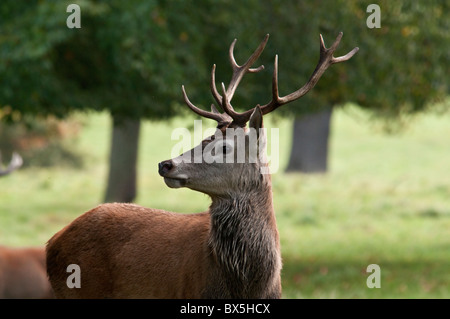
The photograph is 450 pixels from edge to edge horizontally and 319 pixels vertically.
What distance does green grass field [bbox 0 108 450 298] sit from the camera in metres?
12.1

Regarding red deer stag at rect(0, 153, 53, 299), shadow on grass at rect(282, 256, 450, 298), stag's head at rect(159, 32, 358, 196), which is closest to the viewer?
stag's head at rect(159, 32, 358, 196)

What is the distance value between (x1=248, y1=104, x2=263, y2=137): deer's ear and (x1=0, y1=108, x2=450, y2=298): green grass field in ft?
12.9

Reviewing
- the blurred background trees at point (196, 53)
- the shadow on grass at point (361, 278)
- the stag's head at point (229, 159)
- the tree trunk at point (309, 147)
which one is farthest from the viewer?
the tree trunk at point (309, 147)

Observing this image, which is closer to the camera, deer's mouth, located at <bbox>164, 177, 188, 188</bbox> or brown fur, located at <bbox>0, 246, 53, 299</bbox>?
deer's mouth, located at <bbox>164, 177, 188, 188</bbox>

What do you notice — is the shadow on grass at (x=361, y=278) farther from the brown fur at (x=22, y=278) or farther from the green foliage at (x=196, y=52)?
the brown fur at (x=22, y=278)

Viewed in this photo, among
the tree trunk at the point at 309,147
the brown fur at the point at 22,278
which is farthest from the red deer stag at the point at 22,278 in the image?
the tree trunk at the point at 309,147

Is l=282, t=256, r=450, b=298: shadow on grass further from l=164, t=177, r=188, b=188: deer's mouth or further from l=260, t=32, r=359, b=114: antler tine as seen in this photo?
l=164, t=177, r=188, b=188: deer's mouth

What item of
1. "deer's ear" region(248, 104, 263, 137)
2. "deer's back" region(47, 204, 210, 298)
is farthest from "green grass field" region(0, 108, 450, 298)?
"deer's ear" region(248, 104, 263, 137)

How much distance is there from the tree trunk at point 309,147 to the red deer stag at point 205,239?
19746 mm

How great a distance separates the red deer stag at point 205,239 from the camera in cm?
544

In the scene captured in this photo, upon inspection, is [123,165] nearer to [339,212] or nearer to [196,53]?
[339,212]

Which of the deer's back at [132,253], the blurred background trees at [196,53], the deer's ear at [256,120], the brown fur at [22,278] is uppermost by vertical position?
the blurred background trees at [196,53]
